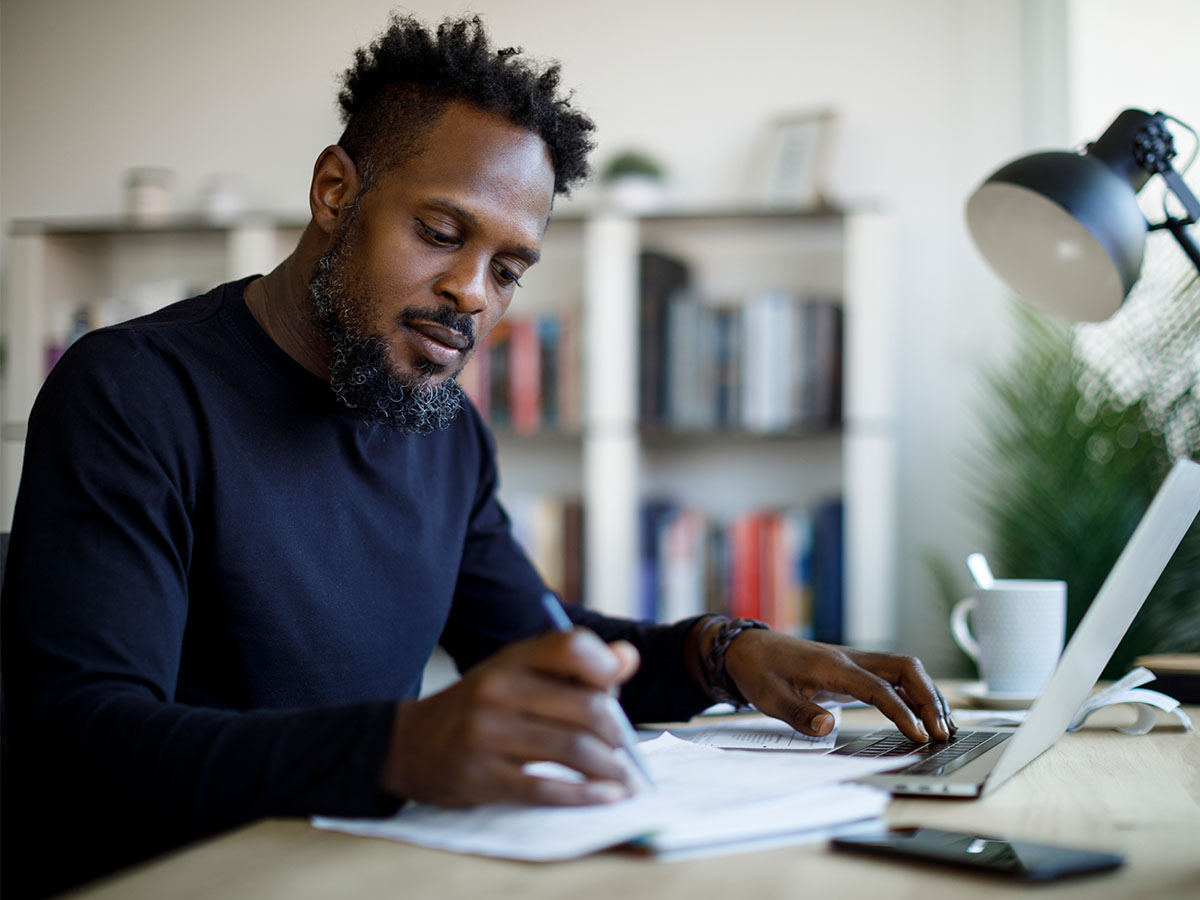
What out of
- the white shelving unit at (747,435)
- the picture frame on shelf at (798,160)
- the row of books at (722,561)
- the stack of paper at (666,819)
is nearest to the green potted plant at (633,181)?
the white shelving unit at (747,435)

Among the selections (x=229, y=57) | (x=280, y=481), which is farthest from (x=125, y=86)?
(x=280, y=481)

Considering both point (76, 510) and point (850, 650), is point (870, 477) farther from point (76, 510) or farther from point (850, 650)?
point (76, 510)

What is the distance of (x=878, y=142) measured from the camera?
9.02 ft

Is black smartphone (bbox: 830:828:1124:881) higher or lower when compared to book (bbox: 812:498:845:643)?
higher

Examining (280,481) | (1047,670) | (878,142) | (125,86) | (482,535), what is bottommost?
(1047,670)

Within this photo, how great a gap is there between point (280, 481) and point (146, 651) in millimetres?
303

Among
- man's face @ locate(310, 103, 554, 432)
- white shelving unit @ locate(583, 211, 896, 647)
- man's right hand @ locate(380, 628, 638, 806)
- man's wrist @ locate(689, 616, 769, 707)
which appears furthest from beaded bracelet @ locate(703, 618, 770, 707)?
white shelving unit @ locate(583, 211, 896, 647)

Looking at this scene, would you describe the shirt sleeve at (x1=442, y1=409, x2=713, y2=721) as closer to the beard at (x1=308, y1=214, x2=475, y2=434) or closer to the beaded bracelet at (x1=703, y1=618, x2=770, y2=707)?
the beaded bracelet at (x1=703, y1=618, x2=770, y2=707)

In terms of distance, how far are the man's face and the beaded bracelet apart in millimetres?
383

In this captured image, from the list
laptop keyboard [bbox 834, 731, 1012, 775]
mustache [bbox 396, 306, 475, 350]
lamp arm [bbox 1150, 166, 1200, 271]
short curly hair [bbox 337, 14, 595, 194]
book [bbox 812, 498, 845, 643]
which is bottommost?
book [bbox 812, 498, 845, 643]

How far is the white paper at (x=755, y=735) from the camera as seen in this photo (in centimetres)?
91

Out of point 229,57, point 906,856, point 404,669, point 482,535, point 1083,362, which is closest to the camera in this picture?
point 906,856

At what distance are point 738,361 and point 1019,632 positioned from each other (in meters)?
1.45

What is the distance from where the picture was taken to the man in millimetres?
650
